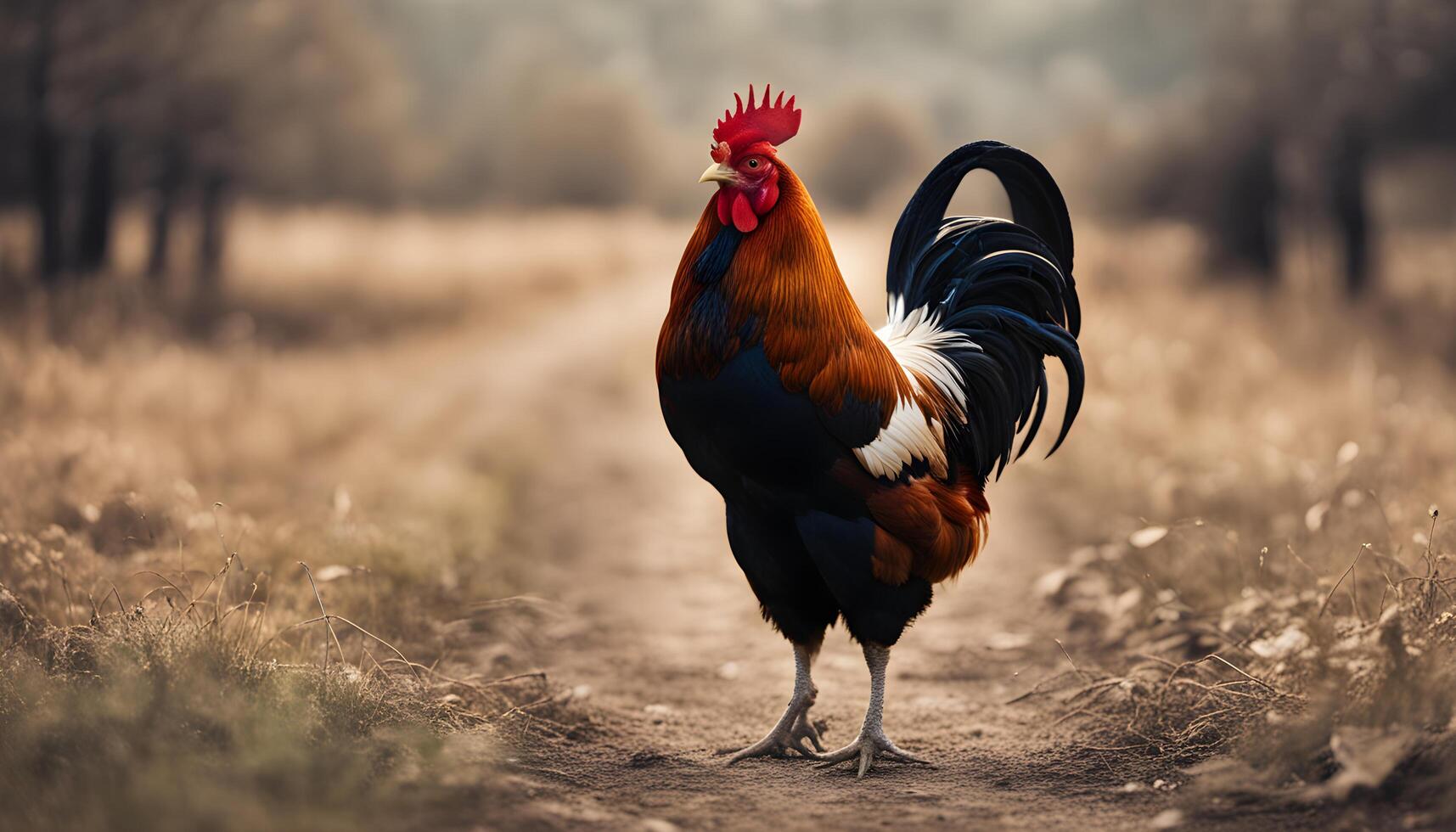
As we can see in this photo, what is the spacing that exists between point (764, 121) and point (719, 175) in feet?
1.32

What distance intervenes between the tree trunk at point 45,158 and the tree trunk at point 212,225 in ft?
10.7

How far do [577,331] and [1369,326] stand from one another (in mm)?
9896

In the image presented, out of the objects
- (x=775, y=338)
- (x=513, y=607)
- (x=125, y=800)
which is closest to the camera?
(x=125, y=800)

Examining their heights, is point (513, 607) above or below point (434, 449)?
below

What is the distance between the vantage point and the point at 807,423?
3.48 meters

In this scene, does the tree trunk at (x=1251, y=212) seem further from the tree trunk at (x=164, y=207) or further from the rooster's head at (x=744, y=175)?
the tree trunk at (x=164, y=207)

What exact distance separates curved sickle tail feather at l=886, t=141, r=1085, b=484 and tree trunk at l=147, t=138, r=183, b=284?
40.2ft

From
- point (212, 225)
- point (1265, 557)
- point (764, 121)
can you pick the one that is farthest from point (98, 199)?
point (1265, 557)

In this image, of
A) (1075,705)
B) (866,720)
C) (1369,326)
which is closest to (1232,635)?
(1075,705)

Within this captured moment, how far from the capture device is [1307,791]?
3203 millimetres

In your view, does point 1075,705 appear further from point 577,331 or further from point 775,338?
point 577,331

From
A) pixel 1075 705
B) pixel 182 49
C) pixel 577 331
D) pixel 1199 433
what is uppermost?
pixel 182 49

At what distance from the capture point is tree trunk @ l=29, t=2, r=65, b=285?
9953mm

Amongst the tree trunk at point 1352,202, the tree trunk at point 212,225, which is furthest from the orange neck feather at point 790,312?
the tree trunk at point 212,225
